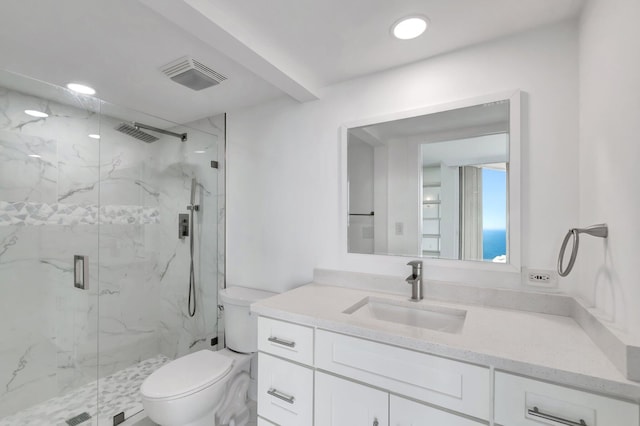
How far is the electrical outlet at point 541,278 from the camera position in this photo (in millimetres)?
1266

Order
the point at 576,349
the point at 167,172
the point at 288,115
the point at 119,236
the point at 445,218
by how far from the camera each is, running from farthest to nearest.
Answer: the point at 167,172 → the point at 119,236 → the point at 288,115 → the point at 445,218 → the point at 576,349

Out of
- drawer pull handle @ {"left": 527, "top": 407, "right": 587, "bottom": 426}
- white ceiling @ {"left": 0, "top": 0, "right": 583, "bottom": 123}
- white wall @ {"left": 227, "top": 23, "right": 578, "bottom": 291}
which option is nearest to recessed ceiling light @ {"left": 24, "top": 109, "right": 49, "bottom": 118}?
white ceiling @ {"left": 0, "top": 0, "right": 583, "bottom": 123}

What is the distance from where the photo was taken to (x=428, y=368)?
0.98 metres

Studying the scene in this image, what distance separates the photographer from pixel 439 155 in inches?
61.6

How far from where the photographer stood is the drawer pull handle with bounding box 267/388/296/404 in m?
1.26

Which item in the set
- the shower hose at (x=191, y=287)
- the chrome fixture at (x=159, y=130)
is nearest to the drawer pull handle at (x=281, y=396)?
the shower hose at (x=191, y=287)

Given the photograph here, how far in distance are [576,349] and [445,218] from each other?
755mm

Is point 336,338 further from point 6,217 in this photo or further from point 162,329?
point 6,217

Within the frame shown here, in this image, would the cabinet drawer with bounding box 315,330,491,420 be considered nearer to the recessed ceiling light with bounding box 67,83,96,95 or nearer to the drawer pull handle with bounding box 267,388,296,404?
the drawer pull handle with bounding box 267,388,296,404

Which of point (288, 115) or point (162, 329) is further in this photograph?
point (162, 329)

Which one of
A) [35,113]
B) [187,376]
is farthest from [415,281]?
[35,113]

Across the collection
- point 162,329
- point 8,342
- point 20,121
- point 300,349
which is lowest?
point 162,329

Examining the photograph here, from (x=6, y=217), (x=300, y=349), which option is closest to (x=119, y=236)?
(x=6, y=217)

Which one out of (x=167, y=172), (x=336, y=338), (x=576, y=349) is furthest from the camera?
(x=167, y=172)
